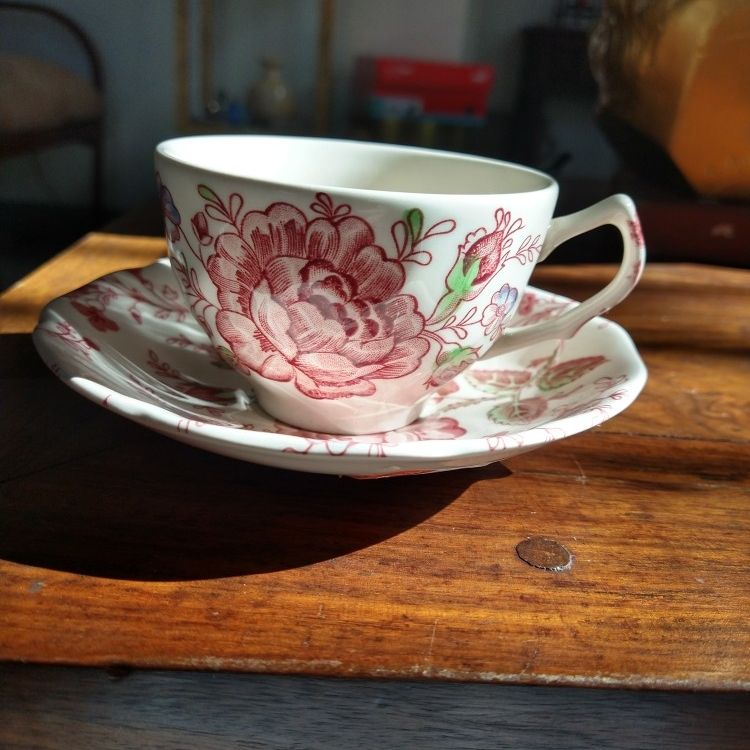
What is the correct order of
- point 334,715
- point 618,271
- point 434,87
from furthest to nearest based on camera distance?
point 434,87, point 618,271, point 334,715

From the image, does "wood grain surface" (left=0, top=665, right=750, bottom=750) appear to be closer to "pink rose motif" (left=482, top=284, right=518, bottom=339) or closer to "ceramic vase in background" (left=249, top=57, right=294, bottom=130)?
"pink rose motif" (left=482, top=284, right=518, bottom=339)

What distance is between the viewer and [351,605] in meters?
0.22

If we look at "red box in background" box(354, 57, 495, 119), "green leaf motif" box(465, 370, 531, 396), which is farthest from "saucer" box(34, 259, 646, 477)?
"red box in background" box(354, 57, 495, 119)

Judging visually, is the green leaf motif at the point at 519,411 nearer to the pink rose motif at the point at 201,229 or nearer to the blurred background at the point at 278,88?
the pink rose motif at the point at 201,229

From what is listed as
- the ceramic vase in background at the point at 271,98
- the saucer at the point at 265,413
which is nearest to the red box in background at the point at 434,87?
the ceramic vase in background at the point at 271,98

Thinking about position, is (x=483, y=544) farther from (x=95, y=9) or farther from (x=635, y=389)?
(x=95, y=9)

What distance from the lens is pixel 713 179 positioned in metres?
0.71

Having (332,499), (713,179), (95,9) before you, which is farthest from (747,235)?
(95,9)

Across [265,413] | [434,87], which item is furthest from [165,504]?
[434,87]

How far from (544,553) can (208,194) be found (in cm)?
16

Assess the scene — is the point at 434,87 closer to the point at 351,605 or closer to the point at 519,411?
the point at 519,411

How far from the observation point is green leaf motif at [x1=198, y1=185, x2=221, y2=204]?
25 centimetres

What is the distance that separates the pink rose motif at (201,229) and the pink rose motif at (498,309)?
103 mm

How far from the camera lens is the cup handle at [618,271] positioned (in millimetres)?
301
